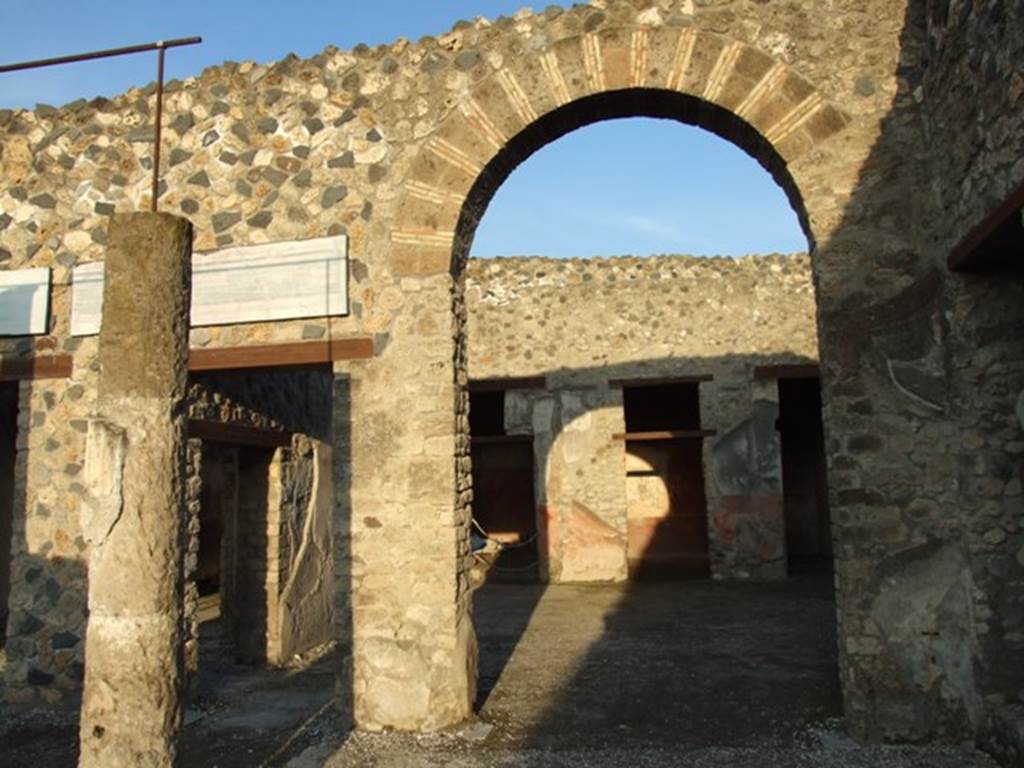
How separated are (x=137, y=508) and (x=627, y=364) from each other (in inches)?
362

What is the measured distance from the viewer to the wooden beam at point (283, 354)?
512 centimetres

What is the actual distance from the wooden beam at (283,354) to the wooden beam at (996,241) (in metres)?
3.30

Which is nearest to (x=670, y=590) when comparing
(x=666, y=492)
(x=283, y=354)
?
(x=666, y=492)

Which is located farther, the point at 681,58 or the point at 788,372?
the point at 788,372

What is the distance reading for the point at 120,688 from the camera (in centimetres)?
284

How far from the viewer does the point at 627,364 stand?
11.6 meters

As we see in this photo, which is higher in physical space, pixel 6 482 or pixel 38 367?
pixel 38 367

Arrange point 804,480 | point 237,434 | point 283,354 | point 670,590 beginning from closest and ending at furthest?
point 283,354
point 237,434
point 670,590
point 804,480

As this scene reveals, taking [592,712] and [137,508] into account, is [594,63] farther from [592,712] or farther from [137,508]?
[592,712]

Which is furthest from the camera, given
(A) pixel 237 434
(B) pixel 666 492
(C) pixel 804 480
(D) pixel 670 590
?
(C) pixel 804 480

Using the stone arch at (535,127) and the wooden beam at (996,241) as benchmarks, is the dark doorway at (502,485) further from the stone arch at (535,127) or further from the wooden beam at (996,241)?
the wooden beam at (996,241)

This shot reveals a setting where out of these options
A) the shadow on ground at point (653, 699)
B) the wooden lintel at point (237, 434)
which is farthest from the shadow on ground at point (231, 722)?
the wooden lintel at point (237, 434)

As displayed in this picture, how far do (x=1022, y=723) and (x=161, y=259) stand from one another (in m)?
4.21

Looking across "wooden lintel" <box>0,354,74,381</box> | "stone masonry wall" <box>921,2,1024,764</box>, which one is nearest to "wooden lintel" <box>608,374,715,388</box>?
"stone masonry wall" <box>921,2,1024,764</box>
